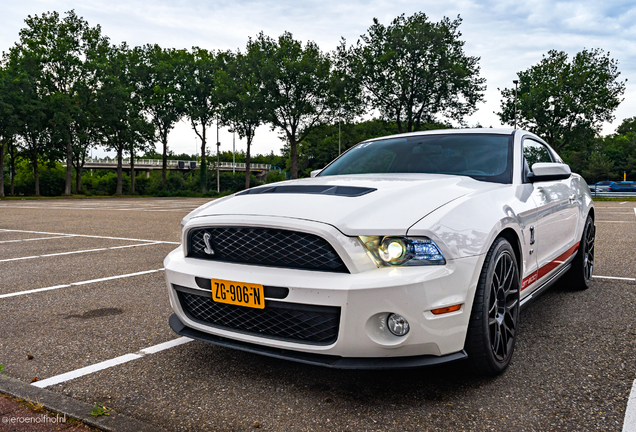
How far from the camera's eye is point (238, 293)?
2.63m

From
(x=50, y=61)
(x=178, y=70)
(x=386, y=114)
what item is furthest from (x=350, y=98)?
(x=50, y=61)

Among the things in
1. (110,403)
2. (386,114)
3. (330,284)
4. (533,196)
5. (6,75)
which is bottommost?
(110,403)

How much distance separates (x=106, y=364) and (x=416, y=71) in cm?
3785

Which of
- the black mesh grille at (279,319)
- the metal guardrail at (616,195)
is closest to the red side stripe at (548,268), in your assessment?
the black mesh grille at (279,319)

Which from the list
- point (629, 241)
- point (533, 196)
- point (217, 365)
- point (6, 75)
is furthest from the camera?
point (6, 75)

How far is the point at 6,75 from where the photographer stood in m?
37.6

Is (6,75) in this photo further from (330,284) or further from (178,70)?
(330,284)

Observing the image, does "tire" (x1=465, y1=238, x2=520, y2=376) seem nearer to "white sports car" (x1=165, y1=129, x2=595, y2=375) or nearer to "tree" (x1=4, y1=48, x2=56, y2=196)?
"white sports car" (x1=165, y1=129, x2=595, y2=375)

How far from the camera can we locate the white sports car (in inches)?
94.1

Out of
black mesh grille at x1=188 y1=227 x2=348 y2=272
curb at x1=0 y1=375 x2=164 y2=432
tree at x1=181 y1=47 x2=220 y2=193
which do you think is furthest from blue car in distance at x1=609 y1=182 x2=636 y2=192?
curb at x1=0 y1=375 x2=164 y2=432

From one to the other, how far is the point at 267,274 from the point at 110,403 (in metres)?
1.01

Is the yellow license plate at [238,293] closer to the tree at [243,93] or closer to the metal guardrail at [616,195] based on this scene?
the metal guardrail at [616,195]

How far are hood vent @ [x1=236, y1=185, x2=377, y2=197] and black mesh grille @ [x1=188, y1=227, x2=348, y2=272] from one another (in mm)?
404

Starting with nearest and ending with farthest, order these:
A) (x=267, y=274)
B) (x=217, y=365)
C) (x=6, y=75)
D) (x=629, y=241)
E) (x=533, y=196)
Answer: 1. (x=267, y=274)
2. (x=217, y=365)
3. (x=533, y=196)
4. (x=629, y=241)
5. (x=6, y=75)
